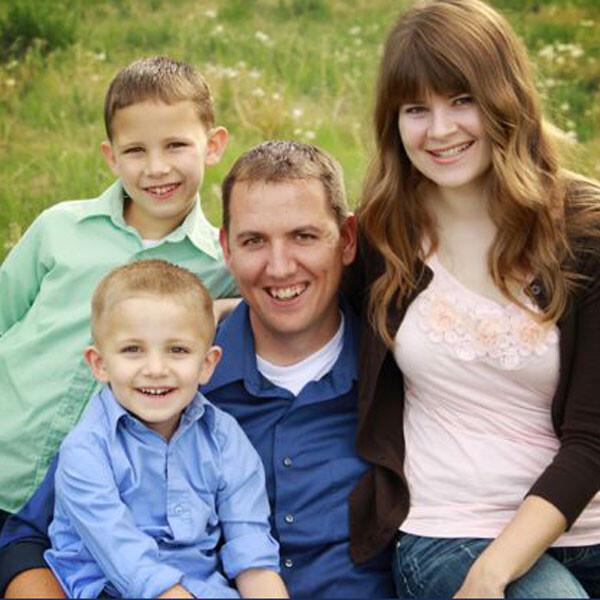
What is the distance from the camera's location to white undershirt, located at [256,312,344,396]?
10.3 feet

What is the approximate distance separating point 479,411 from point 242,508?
0.63m

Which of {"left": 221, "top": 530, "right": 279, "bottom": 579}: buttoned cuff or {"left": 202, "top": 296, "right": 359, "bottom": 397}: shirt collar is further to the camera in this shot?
{"left": 202, "top": 296, "right": 359, "bottom": 397}: shirt collar

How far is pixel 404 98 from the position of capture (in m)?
2.95

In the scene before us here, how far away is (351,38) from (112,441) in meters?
4.19

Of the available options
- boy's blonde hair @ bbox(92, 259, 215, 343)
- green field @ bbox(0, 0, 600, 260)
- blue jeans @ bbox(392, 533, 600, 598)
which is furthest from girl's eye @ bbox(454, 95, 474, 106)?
green field @ bbox(0, 0, 600, 260)

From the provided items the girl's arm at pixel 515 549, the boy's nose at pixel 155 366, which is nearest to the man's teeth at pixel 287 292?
the boy's nose at pixel 155 366

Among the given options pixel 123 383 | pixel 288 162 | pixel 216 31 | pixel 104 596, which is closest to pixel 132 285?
pixel 123 383

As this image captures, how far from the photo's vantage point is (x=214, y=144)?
3672 millimetres

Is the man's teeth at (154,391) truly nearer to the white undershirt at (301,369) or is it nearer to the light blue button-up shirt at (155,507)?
the light blue button-up shirt at (155,507)

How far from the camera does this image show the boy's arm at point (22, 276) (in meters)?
3.58

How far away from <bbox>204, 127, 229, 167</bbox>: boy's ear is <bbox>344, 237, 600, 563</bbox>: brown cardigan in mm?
659

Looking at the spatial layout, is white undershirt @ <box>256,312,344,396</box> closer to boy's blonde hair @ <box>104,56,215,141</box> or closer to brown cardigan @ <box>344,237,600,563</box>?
brown cardigan @ <box>344,237,600,563</box>

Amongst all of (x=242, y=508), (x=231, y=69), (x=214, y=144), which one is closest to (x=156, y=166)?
(x=214, y=144)

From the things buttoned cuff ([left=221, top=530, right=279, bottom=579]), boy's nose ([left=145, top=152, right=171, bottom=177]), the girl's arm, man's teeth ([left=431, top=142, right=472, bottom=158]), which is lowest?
buttoned cuff ([left=221, top=530, right=279, bottom=579])
